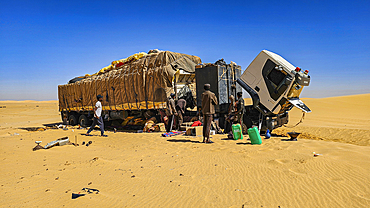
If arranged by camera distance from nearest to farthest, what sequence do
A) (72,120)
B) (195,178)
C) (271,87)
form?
(195,178)
(271,87)
(72,120)

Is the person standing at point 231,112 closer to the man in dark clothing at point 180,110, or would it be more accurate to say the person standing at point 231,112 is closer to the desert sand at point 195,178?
the man in dark clothing at point 180,110

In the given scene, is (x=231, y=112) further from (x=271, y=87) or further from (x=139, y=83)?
(x=139, y=83)

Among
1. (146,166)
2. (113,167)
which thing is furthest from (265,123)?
(113,167)

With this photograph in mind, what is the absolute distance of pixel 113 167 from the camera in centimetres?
451

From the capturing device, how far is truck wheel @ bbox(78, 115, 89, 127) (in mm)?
15140

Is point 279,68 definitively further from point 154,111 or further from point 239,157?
point 154,111

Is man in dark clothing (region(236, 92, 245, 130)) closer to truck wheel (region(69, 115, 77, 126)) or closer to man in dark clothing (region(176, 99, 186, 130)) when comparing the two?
man in dark clothing (region(176, 99, 186, 130))

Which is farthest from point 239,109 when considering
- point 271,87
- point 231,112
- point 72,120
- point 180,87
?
point 72,120

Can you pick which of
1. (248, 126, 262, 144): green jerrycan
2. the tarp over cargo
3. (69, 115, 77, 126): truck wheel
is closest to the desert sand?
(248, 126, 262, 144): green jerrycan

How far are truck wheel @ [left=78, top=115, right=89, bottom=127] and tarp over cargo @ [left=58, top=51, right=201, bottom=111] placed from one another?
546 millimetres

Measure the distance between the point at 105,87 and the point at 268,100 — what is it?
9681 millimetres

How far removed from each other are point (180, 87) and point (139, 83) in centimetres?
221

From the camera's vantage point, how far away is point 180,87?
11.3 m

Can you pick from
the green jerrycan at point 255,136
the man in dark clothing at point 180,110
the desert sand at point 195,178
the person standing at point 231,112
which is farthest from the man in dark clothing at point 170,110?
the green jerrycan at point 255,136
